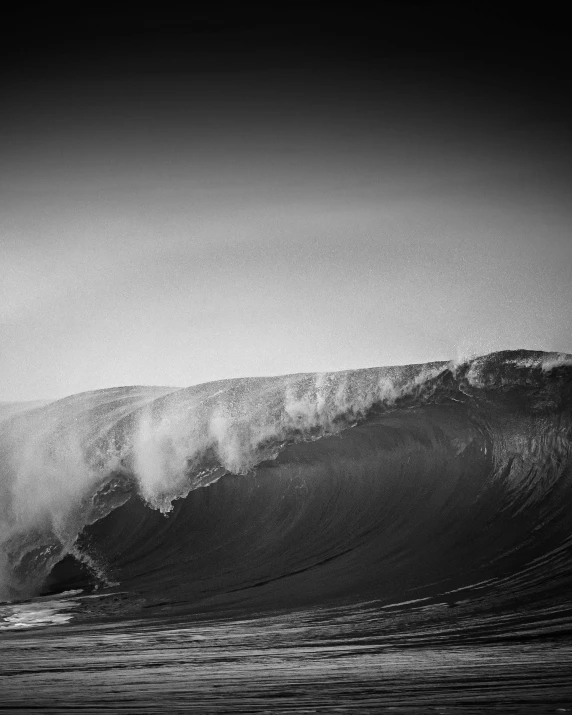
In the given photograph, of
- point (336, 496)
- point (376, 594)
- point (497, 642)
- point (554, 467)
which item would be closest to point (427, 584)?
point (376, 594)

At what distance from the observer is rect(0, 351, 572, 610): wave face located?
4.68 metres

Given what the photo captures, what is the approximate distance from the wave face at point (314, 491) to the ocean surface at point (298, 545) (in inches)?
0.8

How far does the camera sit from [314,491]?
21.3ft

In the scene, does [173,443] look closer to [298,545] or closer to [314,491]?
[314,491]

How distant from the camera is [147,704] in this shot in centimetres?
214

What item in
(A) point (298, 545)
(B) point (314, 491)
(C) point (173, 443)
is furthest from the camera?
(C) point (173, 443)

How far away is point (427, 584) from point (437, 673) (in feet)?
6.36

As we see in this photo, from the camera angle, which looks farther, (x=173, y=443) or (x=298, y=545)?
(x=173, y=443)

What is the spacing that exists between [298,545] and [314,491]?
86cm

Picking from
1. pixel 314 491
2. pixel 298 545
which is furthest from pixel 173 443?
pixel 298 545

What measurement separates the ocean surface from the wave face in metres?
0.02

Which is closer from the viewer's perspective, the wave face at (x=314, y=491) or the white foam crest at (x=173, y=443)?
the wave face at (x=314, y=491)

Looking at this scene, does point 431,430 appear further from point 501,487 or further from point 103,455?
point 103,455

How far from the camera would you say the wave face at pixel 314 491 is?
4676 millimetres
